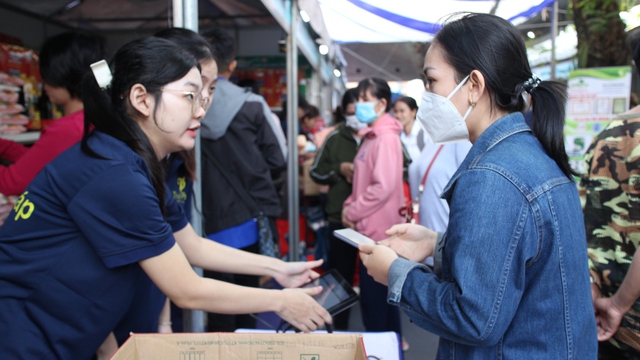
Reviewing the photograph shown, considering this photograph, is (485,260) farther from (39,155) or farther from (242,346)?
(39,155)

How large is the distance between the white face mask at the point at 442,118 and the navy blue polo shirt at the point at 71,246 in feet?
2.81

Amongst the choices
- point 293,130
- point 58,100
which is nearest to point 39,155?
point 58,100

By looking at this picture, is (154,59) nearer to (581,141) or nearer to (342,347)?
Answer: (342,347)

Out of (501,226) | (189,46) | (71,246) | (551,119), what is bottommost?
(71,246)

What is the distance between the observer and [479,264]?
106 cm

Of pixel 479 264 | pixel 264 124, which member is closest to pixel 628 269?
pixel 479 264

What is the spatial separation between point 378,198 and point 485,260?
2227 mm

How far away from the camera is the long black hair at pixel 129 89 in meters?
1.46

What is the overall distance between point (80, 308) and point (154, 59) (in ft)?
2.53

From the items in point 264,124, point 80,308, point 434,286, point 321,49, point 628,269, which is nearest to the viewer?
point 434,286

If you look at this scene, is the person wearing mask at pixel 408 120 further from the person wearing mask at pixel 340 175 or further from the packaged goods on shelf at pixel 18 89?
the packaged goods on shelf at pixel 18 89

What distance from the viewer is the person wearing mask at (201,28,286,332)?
288 cm

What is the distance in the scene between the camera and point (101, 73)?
1500 millimetres

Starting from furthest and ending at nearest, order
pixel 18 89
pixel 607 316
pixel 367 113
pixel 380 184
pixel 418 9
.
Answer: pixel 418 9, pixel 367 113, pixel 380 184, pixel 18 89, pixel 607 316
